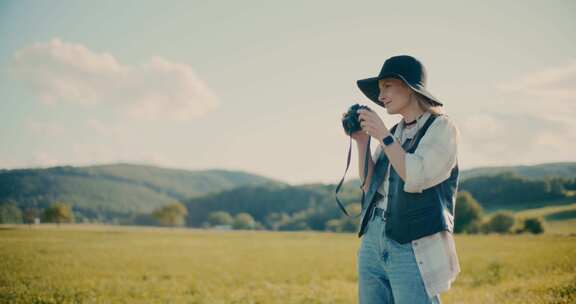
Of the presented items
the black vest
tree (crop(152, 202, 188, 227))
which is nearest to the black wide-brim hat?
the black vest

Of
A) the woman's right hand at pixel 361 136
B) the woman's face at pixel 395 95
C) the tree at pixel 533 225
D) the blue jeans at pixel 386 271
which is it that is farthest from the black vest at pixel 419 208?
the tree at pixel 533 225

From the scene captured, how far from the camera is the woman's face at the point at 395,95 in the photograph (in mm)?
3020

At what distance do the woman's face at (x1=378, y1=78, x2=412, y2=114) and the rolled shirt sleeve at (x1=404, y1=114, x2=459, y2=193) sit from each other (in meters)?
0.36

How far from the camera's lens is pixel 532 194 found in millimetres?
37219

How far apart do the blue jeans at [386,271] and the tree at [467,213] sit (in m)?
65.3

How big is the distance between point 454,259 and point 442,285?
216 millimetres

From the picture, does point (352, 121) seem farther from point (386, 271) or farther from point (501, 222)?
point (501, 222)

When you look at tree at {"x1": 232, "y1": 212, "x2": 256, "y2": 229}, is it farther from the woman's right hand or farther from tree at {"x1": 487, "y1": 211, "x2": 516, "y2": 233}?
the woman's right hand

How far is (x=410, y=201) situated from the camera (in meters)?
2.78

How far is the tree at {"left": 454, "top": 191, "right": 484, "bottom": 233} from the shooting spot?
62750 millimetres

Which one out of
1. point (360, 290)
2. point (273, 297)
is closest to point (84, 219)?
point (273, 297)

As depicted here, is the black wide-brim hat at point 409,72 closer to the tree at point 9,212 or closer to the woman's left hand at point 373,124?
the woman's left hand at point 373,124

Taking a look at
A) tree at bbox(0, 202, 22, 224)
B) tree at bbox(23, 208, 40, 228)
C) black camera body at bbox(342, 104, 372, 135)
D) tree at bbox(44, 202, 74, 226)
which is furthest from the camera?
tree at bbox(44, 202, 74, 226)

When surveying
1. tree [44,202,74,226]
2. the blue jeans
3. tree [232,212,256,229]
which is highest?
the blue jeans
